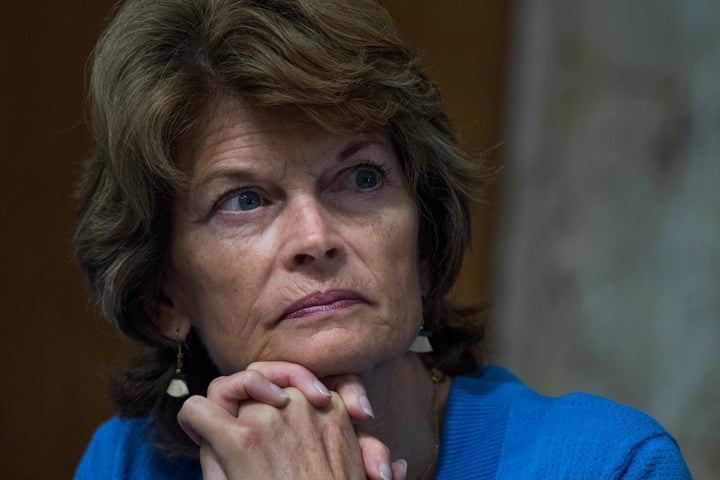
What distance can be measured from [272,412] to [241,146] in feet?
1.54

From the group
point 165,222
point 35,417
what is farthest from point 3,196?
point 165,222

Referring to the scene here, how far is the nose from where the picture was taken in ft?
6.08

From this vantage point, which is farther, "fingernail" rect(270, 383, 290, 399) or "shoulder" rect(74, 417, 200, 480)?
"shoulder" rect(74, 417, 200, 480)

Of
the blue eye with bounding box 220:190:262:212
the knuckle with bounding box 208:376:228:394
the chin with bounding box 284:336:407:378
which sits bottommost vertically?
the knuckle with bounding box 208:376:228:394

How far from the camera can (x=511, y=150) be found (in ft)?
12.6

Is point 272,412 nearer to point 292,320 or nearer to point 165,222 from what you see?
point 292,320

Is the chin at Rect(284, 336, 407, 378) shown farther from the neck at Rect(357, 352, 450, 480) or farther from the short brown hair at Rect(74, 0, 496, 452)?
the short brown hair at Rect(74, 0, 496, 452)

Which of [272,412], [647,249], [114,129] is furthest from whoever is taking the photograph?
[647,249]

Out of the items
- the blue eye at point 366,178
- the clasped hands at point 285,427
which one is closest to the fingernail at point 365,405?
the clasped hands at point 285,427

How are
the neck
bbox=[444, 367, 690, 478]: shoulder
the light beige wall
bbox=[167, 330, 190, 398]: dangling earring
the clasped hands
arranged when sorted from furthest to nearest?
the light beige wall, bbox=[167, 330, 190, 398]: dangling earring, the neck, bbox=[444, 367, 690, 478]: shoulder, the clasped hands

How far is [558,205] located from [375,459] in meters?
1.90

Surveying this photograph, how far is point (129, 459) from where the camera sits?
235cm

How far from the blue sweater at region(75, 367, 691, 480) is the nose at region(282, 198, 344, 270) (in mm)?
525

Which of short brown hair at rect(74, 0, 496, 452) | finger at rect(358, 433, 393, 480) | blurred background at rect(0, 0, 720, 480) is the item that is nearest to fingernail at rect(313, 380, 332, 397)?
finger at rect(358, 433, 393, 480)
